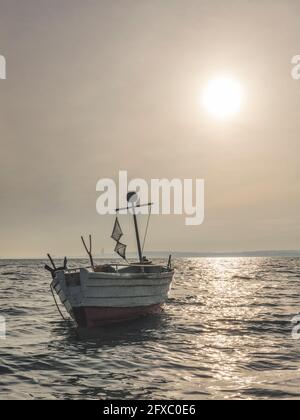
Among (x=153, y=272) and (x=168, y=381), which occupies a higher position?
(x=153, y=272)

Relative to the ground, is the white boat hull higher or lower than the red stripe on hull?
higher

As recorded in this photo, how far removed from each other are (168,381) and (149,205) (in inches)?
836

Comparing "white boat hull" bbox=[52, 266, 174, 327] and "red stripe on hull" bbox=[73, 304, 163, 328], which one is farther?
"red stripe on hull" bbox=[73, 304, 163, 328]

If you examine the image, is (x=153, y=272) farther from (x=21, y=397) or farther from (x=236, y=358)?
(x=21, y=397)

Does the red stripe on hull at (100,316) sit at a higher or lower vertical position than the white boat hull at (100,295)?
lower

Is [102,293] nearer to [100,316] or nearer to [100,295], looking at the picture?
[100,295]

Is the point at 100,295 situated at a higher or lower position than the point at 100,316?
higher

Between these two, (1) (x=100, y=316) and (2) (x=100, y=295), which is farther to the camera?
(1) (x=100, y=316)

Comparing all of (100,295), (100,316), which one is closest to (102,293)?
(100,295)

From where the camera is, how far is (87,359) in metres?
16.2

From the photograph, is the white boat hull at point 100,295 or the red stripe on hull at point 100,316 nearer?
the white boat hull at point 100,295

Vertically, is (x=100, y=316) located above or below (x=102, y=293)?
below
